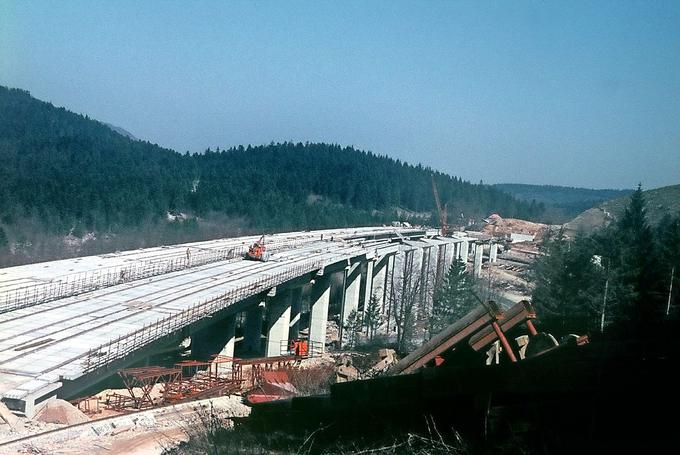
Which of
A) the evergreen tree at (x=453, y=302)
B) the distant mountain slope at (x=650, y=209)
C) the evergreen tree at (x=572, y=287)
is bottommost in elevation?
the evergreen tree at (x=453, y=302)

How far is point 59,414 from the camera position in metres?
19.0

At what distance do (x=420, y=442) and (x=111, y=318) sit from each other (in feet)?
86.4

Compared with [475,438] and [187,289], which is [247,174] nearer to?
[187,289]

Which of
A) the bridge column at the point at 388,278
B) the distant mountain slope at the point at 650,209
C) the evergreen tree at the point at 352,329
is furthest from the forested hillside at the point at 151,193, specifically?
the distant mountain slope at the point at 650,209

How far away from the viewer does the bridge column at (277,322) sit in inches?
1929

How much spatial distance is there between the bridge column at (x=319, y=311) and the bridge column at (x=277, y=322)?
22.6 feet

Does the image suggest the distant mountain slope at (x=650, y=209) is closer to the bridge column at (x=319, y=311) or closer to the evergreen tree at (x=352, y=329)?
the evergreen tree at (x=352, y=329)

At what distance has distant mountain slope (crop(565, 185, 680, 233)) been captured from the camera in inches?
2940

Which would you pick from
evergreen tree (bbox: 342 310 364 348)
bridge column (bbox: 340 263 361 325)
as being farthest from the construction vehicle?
bridge column (bbox: 340 263 361 325)

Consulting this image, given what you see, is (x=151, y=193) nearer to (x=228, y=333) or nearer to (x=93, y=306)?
(x=228, y=333)

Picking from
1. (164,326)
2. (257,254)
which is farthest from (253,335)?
(164,326)

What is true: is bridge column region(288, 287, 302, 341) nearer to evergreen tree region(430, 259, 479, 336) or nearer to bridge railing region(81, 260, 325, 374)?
bridge railing region(81, 260, 325, 374)

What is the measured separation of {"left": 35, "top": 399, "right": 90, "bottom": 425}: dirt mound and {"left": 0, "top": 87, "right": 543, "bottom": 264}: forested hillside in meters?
59.9

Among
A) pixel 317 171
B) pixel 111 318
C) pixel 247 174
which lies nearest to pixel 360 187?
pixel 317 171
